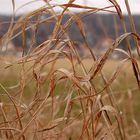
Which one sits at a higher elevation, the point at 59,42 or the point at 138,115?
the point at 59,42

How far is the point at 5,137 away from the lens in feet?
A: 4.28

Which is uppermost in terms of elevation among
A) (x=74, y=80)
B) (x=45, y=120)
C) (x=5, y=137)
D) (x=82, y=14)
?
(x=82, y=14)

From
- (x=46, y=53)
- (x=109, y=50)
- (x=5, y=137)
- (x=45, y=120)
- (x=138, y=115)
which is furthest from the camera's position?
(x=138, y=115)

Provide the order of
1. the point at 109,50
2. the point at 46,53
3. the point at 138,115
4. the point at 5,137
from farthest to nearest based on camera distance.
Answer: the point at 138,115
the point at 5,137
the point at 46,53
the point at 109,50

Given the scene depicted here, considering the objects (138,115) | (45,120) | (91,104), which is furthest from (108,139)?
(138,115)

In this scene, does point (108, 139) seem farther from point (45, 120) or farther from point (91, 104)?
point (45, 120)

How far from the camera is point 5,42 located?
1191 mm

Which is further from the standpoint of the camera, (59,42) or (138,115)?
(138,115)

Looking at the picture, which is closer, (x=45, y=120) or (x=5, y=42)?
(x=5, y=42)

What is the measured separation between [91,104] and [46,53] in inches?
5.9

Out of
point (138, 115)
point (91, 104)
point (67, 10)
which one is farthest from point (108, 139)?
point (138, 115)

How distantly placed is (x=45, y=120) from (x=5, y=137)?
2.70 feet

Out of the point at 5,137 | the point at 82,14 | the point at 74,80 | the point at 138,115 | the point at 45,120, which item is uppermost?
the point at 82,14

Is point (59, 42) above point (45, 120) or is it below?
above
